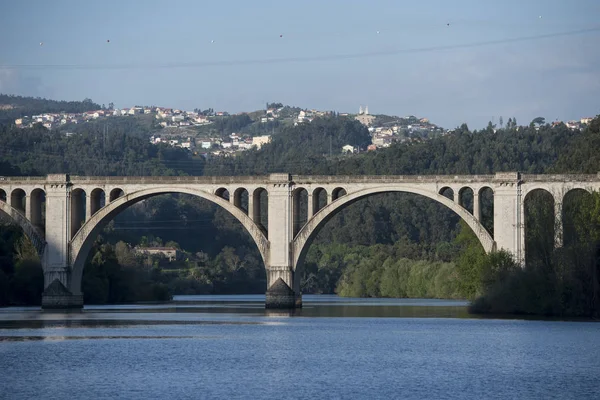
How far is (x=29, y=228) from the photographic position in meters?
89.9

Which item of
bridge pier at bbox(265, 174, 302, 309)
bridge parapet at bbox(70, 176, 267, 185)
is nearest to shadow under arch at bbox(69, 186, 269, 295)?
Answer: bridge parapet at bbox(70, 176, 267, 185)

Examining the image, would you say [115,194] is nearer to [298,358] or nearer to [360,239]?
[298,358]

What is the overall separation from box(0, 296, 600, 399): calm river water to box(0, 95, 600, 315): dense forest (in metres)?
12.4

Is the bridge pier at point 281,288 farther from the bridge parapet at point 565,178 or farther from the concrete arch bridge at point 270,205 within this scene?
the bridge parapet at point 565,178

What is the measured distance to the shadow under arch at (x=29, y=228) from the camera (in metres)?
89.6

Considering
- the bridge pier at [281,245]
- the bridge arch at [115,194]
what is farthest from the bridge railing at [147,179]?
the bridge pier at [281,245]

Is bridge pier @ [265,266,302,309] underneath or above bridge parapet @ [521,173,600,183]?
underneath

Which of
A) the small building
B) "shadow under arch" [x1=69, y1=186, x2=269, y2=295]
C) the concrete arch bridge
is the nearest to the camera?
the concrete arch bridge

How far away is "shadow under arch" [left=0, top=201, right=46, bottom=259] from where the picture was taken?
8956 cm

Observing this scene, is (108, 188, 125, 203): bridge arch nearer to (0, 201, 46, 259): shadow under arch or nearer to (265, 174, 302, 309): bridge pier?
(0, 201, 46, 259): shadow under arch

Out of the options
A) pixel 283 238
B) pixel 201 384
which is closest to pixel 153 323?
pixel 283 238

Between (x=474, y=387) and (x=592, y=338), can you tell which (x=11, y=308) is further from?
(x=474, y=387)

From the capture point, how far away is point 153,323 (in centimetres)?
7019

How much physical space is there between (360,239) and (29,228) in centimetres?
6845
